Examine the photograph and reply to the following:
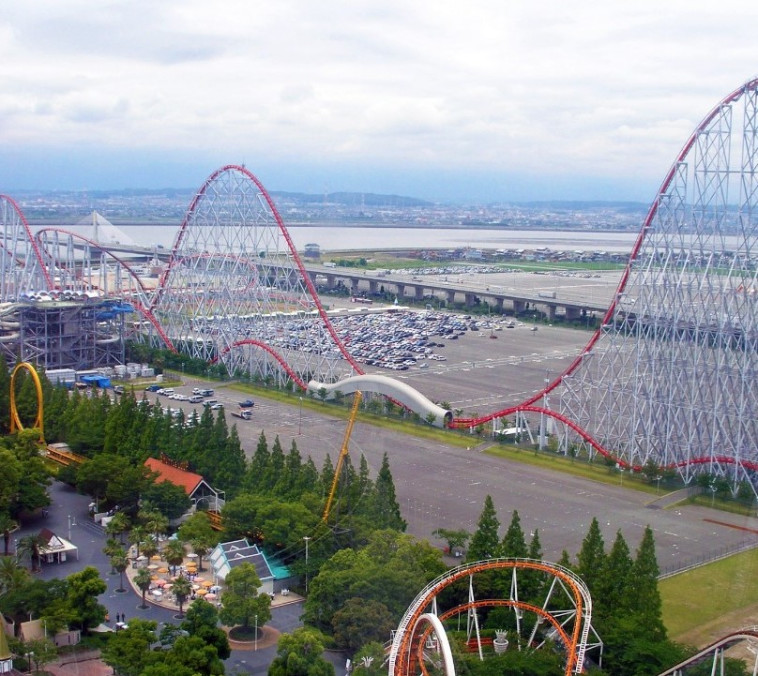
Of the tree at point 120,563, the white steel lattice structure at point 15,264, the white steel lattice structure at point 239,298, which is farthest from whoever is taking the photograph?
the white steel lattice structure at point 15,264

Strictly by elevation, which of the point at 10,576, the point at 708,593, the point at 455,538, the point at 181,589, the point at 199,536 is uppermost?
the point at 10,576

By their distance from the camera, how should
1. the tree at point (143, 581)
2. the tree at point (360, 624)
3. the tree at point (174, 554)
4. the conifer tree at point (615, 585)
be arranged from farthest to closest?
the tree at point (174, 554) < the tree at point (143, 581) < the conifer tree at point (615, 585) < the tree at point (360, 624)

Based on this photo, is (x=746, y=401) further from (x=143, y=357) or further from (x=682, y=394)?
(x=143, y=357)

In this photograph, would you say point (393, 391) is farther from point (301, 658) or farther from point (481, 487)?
point (301, 658)

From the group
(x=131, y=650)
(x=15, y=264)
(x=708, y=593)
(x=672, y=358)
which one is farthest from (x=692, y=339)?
(x=15, y=264)

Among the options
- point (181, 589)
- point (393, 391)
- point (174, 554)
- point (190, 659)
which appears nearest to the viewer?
point (190, 659)

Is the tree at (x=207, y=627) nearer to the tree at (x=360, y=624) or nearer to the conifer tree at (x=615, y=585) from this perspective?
the tree at (x=360, y=624)

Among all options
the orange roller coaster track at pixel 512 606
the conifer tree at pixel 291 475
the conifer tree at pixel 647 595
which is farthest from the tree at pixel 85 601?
the conifer tree at pixel 647 595
